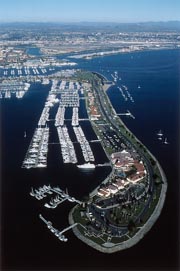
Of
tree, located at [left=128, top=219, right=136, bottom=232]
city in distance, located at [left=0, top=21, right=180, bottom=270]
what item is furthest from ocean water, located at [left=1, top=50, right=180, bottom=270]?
tree, located at [left=128, top=219, right=136, bottom=232]

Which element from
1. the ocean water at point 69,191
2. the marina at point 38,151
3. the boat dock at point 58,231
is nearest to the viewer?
the ocean water at point 69,191

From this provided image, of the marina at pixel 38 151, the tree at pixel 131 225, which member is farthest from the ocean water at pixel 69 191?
the tree at pixel 131 225

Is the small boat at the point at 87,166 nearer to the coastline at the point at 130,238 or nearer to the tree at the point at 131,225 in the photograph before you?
the coastline at the point at 130,238

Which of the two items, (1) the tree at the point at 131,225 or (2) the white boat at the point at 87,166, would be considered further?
(2) the white boat at the point at 87,166

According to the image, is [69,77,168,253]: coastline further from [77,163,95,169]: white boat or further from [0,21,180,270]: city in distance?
[77,163,95,169]: white boat

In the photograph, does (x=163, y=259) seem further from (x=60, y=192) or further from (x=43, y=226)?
(x=60, y=192)

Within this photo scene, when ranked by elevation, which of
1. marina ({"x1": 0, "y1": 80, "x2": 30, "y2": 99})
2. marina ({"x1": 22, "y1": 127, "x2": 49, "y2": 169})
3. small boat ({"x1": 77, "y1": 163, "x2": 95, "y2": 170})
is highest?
marina ({"x1": 0, "y1": 80, "x2": 30, "y2": 99})

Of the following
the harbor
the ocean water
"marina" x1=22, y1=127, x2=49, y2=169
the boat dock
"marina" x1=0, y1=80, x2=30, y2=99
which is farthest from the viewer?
"marina" x1=0, y1=80, x2=30, y2=99

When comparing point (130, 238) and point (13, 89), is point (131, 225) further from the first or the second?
point (13, 89)

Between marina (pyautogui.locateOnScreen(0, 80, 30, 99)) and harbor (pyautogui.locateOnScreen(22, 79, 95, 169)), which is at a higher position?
marina (pyautogui.locateOnScreen(0, 80, 30, 99))
